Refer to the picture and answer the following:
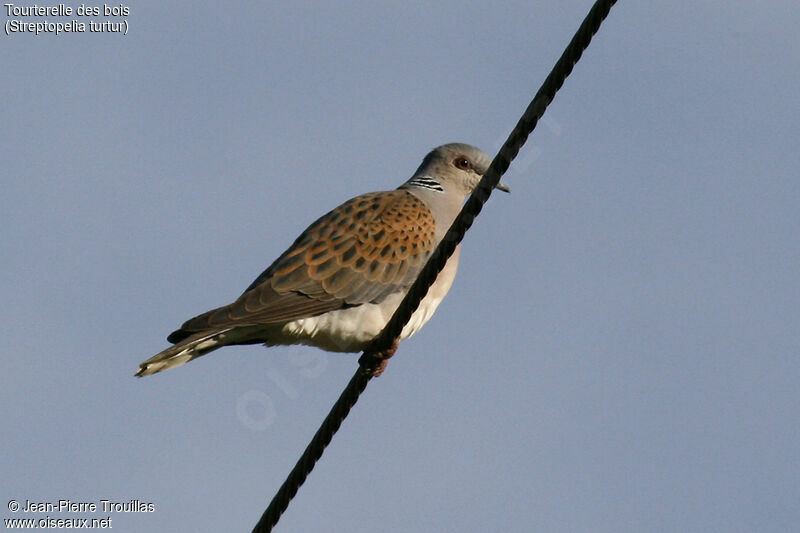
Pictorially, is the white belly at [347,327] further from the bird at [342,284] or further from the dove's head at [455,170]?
the dove's head at [455,170]

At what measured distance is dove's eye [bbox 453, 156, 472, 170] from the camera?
688cm

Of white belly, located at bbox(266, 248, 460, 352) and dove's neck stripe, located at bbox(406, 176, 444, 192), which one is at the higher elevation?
dove's neck stripe, located at bbox(406, 176, 444, 192)

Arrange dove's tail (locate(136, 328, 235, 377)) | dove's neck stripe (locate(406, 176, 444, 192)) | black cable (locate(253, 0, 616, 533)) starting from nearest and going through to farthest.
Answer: black cable (locate(253, 0, 616, 533)), dove's tail (locate(136, 328, 235, 377)), dove's neck stripe (locate(406, 176, 444, 192))

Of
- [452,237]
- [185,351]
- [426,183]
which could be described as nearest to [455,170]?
[426,183]

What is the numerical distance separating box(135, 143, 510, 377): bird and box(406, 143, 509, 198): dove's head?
8.9 inches

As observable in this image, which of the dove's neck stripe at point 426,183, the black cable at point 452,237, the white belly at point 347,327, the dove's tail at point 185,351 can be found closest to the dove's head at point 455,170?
the dove's neck stripe at point 426,183

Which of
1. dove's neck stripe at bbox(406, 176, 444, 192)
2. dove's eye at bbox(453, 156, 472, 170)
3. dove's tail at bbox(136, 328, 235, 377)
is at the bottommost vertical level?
dove's tail at bbox(136, 328, 235, 377)

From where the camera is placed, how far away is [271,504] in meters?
4.09

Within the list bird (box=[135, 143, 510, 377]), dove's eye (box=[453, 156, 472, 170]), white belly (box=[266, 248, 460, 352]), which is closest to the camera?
bird (box=[135, 143, 510, 377])

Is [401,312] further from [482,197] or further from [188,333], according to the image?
[188,333]

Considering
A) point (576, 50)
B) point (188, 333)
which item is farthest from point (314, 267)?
point (576, 50)

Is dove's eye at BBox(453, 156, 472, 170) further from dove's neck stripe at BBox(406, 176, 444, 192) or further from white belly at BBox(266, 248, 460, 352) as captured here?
white belly at BBox(266, 248, 460, 352)

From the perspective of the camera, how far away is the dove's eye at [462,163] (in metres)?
Answer: 6.88

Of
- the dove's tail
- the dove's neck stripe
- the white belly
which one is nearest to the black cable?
the dove's tail
